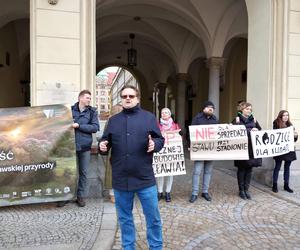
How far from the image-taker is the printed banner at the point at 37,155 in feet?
16.3

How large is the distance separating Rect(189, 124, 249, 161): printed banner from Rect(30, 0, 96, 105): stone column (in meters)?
2.40

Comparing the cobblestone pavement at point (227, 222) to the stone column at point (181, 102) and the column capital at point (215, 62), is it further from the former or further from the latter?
the stone column at point (181, 102)

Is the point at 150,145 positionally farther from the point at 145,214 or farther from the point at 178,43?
the point at 178,43

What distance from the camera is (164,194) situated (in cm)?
598

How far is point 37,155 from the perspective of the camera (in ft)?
16.4

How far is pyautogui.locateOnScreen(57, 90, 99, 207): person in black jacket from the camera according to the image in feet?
16.5

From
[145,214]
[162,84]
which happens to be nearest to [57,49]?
[145,214]

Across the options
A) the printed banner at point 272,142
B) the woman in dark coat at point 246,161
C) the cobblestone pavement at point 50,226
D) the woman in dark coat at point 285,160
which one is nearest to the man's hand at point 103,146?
the cobblestone pavement at point 50,226

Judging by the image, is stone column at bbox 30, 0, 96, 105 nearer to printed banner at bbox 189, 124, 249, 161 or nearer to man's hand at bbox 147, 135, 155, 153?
printed banner at bbox 189, 124, 249, 161

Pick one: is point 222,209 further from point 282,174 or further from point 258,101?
point 258,101

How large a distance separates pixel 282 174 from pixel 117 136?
Result: 502cm

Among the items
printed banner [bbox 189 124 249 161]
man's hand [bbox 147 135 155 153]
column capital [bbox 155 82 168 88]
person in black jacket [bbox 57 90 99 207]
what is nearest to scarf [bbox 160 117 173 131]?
printed banner [bbox 189 124 249 161]

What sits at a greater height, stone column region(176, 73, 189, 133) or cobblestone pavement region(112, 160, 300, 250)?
stone column region(176, 73, 189, 133)

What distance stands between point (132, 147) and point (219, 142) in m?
3.20
